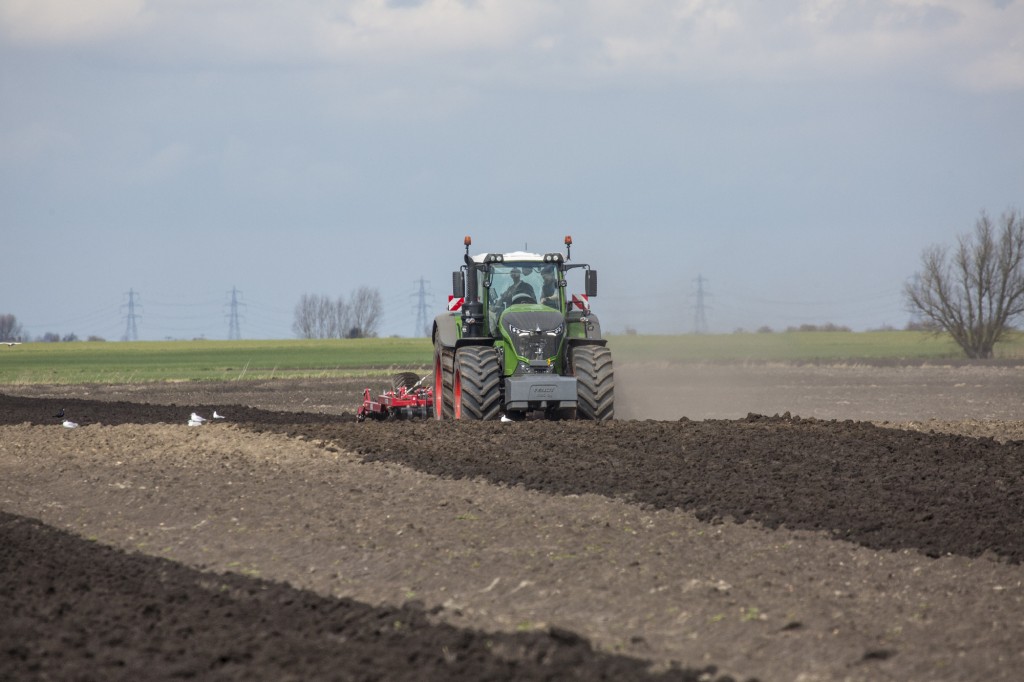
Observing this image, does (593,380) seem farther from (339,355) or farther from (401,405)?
(339,355)

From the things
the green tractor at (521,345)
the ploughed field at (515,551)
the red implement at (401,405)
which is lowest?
the ploughed field at (515,551)

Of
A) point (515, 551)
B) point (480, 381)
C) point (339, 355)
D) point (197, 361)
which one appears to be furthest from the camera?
point (339, 355)

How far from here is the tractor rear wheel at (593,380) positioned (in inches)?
781

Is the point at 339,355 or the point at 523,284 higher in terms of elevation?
Answer: the point at 523,284

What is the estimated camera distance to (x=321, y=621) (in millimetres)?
8062

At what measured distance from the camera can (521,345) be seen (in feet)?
65.5

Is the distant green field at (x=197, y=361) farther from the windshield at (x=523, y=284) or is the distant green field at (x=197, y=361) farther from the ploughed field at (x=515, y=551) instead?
the ploughed field at (x=515, y=551)

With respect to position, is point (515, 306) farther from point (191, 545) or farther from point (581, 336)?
point (191, 545)

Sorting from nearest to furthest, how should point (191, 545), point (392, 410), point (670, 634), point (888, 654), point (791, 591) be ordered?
point (888, 654), point (670, 634), point (791, 591), point (191, 545), point (392, 410)

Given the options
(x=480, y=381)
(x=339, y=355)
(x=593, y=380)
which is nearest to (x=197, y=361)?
(x=339, y=355)

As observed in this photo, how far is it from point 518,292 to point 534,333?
4.40 feet

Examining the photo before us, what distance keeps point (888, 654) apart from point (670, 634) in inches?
50.9

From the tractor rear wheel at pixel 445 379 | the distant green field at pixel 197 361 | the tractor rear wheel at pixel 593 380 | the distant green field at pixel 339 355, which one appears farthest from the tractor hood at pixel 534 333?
the distant green field at pixel 197 361

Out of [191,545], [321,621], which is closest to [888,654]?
[321,621]
